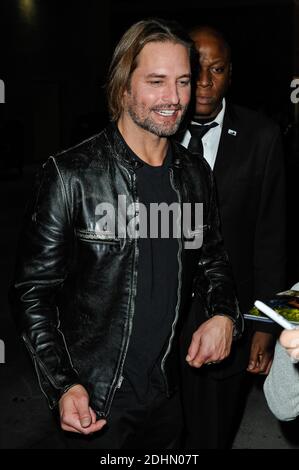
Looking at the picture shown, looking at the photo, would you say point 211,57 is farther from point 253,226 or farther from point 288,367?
point 288,367

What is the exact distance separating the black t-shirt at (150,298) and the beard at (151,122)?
12cm

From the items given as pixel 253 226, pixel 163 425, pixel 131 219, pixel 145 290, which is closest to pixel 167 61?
pixel 131 219

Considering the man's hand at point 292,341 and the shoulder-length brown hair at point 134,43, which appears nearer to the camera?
the man's hand at point 292,341

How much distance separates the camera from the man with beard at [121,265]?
80.3 inches

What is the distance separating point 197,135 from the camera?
9.77 ft

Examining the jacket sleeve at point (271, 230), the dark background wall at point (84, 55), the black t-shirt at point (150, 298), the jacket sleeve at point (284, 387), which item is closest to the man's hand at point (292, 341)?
the jacket sleeve at point (284, 387)

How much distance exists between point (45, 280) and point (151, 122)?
0.67 metres

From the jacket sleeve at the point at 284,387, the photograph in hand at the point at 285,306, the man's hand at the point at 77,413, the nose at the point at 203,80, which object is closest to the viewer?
the jacket sleeve at the point at 284,387

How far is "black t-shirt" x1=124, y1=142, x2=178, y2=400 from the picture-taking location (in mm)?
2176

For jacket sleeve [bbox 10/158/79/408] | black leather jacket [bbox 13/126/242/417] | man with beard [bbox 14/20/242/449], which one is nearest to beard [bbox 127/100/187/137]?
man with beard [bbox 14/20/242/449]

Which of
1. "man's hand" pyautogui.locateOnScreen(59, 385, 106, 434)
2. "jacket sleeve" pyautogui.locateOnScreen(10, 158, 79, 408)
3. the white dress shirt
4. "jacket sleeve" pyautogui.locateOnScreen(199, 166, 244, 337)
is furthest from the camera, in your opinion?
the white dress shirt

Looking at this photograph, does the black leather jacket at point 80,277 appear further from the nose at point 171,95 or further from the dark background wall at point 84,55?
the dark background wall at point 84,55

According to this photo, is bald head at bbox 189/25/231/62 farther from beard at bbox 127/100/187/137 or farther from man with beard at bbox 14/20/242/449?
beard at bbox 127/100/187/137

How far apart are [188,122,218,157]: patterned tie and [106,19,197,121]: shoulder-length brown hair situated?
2.40 feet
